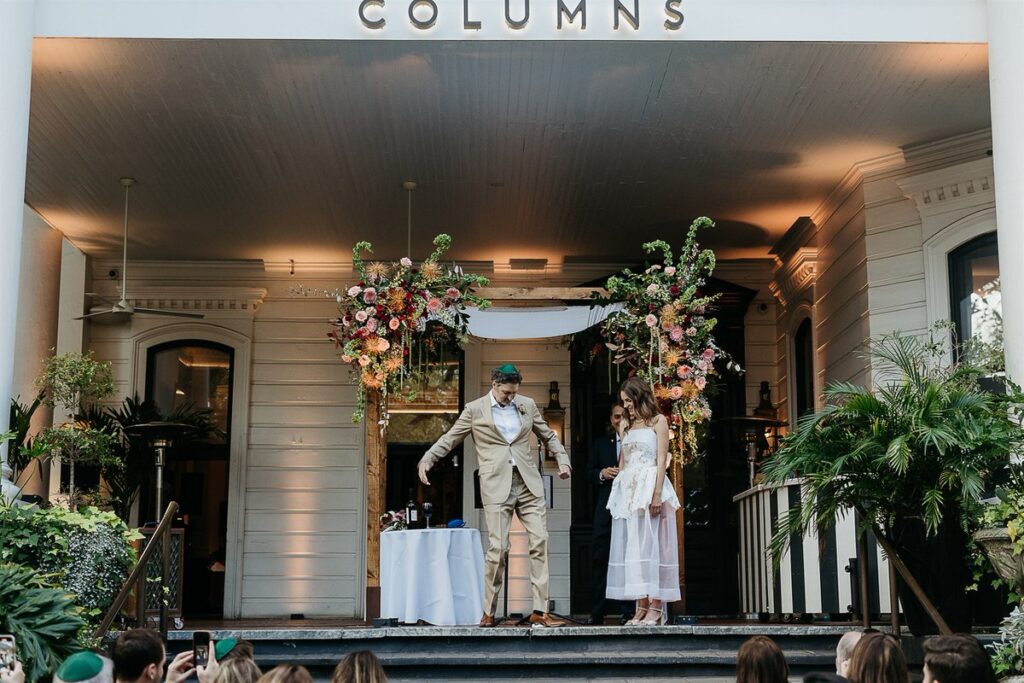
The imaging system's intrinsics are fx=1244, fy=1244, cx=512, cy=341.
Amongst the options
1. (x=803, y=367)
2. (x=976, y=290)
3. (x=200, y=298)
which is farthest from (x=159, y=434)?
(x=976, y=290)

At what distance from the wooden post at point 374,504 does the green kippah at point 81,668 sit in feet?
18.9

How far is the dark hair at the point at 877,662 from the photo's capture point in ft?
12.8

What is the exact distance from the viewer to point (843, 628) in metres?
7.36

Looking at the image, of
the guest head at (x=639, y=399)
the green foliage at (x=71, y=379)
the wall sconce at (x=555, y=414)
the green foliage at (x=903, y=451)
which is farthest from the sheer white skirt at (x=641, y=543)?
the green foliage at (x=71, y=379)

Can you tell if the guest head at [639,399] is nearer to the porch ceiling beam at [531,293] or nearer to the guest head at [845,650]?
the porch ceiling beam at [531,293]

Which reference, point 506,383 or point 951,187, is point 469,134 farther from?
point 951,187

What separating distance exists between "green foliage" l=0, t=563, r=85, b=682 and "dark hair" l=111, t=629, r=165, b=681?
6.61ft

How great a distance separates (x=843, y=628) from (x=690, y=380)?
2669 mm

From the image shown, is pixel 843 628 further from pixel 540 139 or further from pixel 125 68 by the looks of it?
pixel 125 68

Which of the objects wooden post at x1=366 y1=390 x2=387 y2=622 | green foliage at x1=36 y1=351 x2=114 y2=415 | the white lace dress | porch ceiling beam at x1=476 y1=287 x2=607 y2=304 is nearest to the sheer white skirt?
the white lace dress

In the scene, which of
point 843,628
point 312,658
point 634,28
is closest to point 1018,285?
point 843,628

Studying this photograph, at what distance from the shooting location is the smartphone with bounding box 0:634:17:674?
431 cm

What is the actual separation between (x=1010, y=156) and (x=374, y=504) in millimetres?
5346

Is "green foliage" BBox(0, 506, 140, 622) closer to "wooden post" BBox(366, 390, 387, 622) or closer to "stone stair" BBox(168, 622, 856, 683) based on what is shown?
"stone stair" BBox(168, 622, 856, 683)
